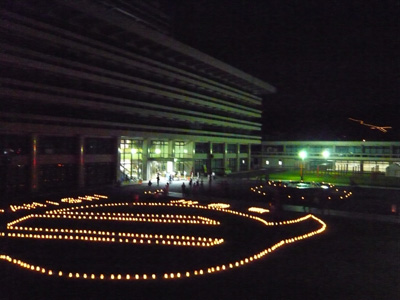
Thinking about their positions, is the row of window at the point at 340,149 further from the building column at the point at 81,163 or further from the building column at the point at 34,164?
the building column at the point at 34,164

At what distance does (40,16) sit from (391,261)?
3710 cm

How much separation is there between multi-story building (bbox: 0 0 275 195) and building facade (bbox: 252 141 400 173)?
21979 mm

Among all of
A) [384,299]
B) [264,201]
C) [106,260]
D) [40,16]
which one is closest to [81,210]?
[106,260]

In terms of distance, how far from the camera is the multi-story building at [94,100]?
118 feet

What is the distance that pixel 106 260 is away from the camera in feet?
47.6

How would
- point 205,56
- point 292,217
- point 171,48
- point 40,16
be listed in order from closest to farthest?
point 292,217 < point 40,16 < point 171,48 < point 205,56

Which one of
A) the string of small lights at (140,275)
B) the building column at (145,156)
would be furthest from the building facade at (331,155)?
the string of small lights at (140,275)

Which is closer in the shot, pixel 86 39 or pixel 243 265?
pixel 243 265

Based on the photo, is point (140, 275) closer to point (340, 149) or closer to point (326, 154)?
point (326, 154)

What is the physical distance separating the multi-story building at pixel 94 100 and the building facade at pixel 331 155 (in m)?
22.0

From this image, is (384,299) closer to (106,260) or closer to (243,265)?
(243,265)

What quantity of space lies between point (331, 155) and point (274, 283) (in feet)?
236

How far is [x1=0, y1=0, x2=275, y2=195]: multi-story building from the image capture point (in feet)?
118

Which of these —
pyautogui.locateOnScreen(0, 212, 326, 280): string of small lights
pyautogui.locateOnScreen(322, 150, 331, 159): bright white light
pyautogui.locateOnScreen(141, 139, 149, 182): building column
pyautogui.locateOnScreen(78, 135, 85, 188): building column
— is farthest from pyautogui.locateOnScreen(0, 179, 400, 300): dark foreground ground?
pyautogui.locateOnScreen(322, 150, 331, 159): bright white light
